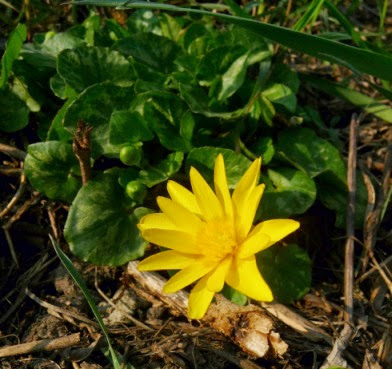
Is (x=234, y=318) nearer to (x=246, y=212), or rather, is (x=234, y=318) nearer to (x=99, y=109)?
(x=246, y=212)

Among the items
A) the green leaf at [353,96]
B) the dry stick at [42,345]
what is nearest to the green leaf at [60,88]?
the dry stick at [42,345]

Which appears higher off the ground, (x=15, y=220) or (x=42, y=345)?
(x=15, y=220)

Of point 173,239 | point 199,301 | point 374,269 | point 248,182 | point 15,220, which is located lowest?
point 374,269

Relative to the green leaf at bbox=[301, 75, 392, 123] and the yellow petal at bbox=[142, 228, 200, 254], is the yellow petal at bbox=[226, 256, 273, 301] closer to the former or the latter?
the yellow petal at bbox=[142, 228, 200, 254]

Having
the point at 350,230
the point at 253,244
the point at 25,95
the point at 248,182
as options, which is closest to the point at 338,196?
the point at 350,230

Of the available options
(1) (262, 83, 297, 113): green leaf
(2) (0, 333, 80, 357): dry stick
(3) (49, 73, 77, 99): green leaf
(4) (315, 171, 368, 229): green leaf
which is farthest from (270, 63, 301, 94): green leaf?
(2) (0, 333, 80, 357): dry stick
